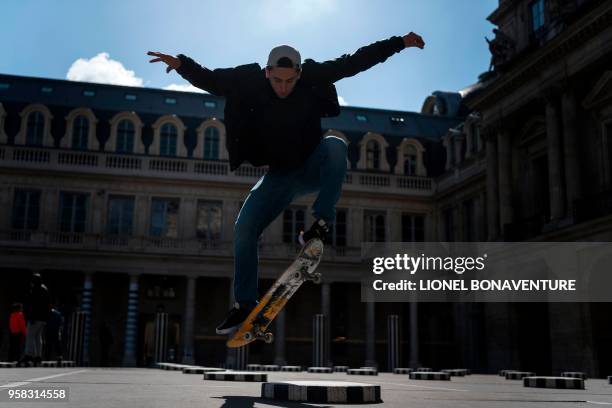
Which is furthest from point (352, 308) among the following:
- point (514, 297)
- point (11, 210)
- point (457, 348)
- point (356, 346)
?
point (11, 210)

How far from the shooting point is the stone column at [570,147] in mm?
24891

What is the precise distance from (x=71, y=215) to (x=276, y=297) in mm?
34924

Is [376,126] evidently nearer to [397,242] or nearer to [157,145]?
[397,242]

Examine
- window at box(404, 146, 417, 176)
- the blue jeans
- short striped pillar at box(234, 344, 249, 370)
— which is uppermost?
window at box(404, 146, 417, 176)

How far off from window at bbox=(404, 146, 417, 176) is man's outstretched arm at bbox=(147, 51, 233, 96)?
39.3 metres

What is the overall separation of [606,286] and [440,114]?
95.1 ft

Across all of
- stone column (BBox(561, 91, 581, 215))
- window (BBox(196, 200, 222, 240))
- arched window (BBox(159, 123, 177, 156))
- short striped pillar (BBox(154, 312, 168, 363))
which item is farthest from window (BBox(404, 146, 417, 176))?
short striped pillar (BBox(154, 312, 168, 363))

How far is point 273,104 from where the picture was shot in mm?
5711

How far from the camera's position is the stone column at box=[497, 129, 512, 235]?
1170 inches

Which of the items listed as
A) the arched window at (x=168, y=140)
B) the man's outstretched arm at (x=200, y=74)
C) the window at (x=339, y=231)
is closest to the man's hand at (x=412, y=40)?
the man's outstretched arm at (x=200, y=74)

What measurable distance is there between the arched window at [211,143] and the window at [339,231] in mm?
7626

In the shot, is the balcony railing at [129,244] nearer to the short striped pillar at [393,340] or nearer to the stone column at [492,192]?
the short striped pillar at [393,340]

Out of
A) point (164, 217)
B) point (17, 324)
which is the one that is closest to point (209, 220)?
point (164, 217)

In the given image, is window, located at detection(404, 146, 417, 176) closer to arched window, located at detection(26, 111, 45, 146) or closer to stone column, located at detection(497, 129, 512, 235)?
stone column, located at detection(497, 129, 512, 235)
